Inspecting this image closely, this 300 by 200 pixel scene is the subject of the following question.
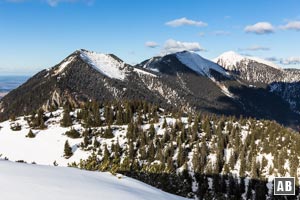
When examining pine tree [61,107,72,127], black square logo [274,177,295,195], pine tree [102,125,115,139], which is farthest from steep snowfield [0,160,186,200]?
pine tree [61,107,72,127]

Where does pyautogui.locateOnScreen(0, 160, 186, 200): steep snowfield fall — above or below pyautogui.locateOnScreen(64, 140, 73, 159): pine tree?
above

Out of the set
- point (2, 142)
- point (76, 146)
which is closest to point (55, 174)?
point (76, 146)

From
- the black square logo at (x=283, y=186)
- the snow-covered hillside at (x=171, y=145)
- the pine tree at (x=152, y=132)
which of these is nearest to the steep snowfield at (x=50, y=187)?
the black square logo at (x=283, y=186)

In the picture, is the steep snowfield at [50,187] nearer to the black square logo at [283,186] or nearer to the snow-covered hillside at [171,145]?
the black square logo at [283,186]

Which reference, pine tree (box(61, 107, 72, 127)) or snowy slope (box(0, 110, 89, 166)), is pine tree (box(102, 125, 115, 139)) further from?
pine tree (box(61, 107, 72, 127))

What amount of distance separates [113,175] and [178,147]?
104 metres

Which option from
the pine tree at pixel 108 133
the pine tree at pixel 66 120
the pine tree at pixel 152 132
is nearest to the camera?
the pine tree at pixel 108 133

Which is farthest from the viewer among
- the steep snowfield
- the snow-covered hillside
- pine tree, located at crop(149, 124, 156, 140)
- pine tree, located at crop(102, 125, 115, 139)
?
pine tree, located at crop(149, 124, 156, 140)

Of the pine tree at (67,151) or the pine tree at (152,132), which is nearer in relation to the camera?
the pine tree at (67,151)

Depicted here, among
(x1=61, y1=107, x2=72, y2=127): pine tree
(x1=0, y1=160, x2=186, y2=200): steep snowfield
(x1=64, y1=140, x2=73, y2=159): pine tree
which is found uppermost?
(x1=0, y1=160, x2=186, y2=200): steep snowfield

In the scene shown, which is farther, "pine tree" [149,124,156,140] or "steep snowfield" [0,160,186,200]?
"pine tree" [149,124,156,140]

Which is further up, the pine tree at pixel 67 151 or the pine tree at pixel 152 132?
the pine tree at pixel 152 132

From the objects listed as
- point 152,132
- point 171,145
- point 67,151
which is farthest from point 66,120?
point 171,145

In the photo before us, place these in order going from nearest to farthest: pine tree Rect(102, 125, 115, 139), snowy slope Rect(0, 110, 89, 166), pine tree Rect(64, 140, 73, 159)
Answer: snowy slope Rect(0, 110, 89, 166)
pine tree Rect(64, 140, 73, 159)
pine tree Rect(102, 125, 115, 139)
